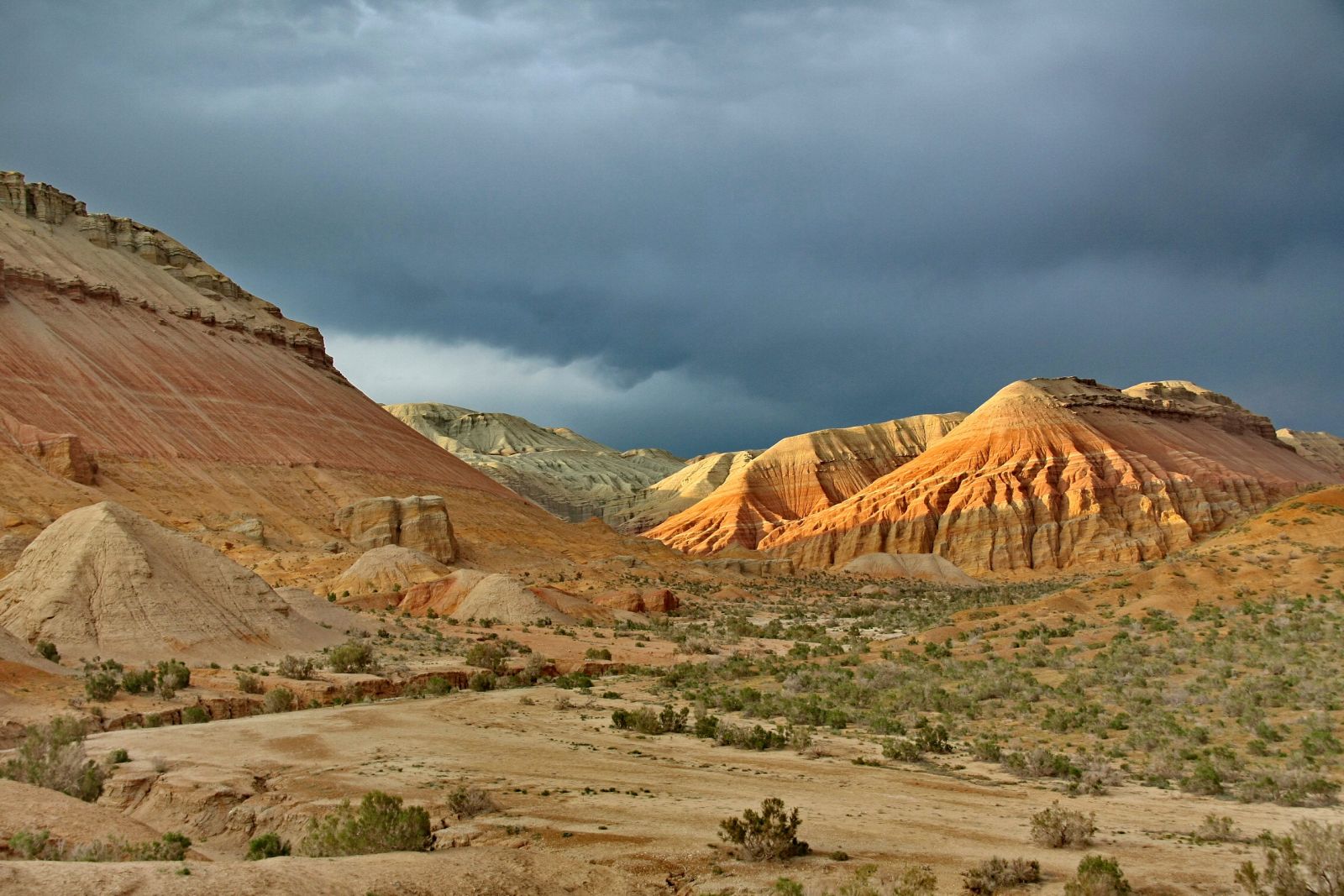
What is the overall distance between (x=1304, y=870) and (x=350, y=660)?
2115 cm

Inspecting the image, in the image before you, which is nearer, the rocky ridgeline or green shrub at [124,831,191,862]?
green shrub at [124,831,191,862]

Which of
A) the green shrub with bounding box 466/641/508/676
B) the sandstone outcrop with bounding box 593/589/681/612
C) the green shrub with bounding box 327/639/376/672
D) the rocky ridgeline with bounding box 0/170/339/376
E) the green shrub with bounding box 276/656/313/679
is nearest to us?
the green shrub with bounding box 276/656/313/679

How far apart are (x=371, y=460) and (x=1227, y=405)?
98316mm

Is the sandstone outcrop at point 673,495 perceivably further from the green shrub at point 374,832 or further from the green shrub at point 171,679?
the green shrub at point 374,832

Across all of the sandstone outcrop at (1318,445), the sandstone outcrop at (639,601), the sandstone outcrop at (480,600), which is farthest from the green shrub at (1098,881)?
the sandstone outcrop at (1318,445)

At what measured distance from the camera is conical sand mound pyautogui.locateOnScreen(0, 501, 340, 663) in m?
22.6

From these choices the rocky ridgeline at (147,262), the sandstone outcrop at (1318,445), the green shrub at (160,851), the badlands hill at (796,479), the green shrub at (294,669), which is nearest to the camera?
the green shrub at (160,851)

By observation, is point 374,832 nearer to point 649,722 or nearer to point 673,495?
point 649,722

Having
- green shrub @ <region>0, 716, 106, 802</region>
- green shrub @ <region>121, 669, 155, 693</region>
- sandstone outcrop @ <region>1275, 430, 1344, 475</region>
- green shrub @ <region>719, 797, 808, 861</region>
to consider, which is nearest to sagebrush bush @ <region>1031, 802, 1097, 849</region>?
green shrub @ <region>719, 797, 808, 861</region>

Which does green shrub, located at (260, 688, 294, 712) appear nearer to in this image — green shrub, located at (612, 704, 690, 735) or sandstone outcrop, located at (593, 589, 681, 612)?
green shrub, located at (612, 704, 690, 735)

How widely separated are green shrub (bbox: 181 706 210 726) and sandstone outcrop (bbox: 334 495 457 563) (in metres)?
37.6

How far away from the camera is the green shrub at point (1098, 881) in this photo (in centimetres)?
795

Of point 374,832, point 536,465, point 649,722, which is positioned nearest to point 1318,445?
point 536,465

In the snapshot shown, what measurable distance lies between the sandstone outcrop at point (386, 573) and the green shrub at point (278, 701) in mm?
24036
